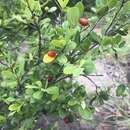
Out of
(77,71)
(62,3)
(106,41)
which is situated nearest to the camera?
(77,71)

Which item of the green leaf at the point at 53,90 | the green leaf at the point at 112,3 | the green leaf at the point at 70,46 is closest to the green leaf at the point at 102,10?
the green leaf at the point at 112,3

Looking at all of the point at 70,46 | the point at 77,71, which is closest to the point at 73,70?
the point at 77,71

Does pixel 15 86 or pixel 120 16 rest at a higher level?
pixel 120 16

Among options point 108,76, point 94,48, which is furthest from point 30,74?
point 108,76

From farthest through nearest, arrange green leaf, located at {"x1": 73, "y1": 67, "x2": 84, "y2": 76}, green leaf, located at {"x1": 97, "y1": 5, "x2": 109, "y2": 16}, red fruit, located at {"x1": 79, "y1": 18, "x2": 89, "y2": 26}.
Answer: red fruit, located at {"x1": 79, "y1": 18, "x2": 89, "y2": 26}
green leaf, located at {"x1": 97, "y1": 5, "x2": 109, "y2": 16}
green leaf, located at {"x1": 73, "y1": 67, "x2": 84, "y2": 76}

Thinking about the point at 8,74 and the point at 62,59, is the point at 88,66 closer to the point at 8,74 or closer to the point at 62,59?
the point at 62,59

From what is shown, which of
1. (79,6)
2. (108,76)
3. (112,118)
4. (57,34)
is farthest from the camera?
(108,76)

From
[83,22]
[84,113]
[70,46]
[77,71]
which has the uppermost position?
[83,22]

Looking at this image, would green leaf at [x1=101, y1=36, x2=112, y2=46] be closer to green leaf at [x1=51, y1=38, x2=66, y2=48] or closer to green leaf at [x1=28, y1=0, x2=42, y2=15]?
green leaf at [x1=51, y1=38, x2=66, y2=48]

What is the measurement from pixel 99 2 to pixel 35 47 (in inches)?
17.8

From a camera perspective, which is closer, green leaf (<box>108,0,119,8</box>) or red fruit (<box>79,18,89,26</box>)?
green leaf (<box>108,0,119,8</box>)

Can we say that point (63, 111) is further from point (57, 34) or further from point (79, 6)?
point (79, 6)

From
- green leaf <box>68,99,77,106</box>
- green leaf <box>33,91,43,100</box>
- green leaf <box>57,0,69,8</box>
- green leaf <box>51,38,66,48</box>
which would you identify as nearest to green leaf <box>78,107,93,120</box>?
green leaf <box>68,99,77,106</box>

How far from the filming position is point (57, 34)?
1552mm
